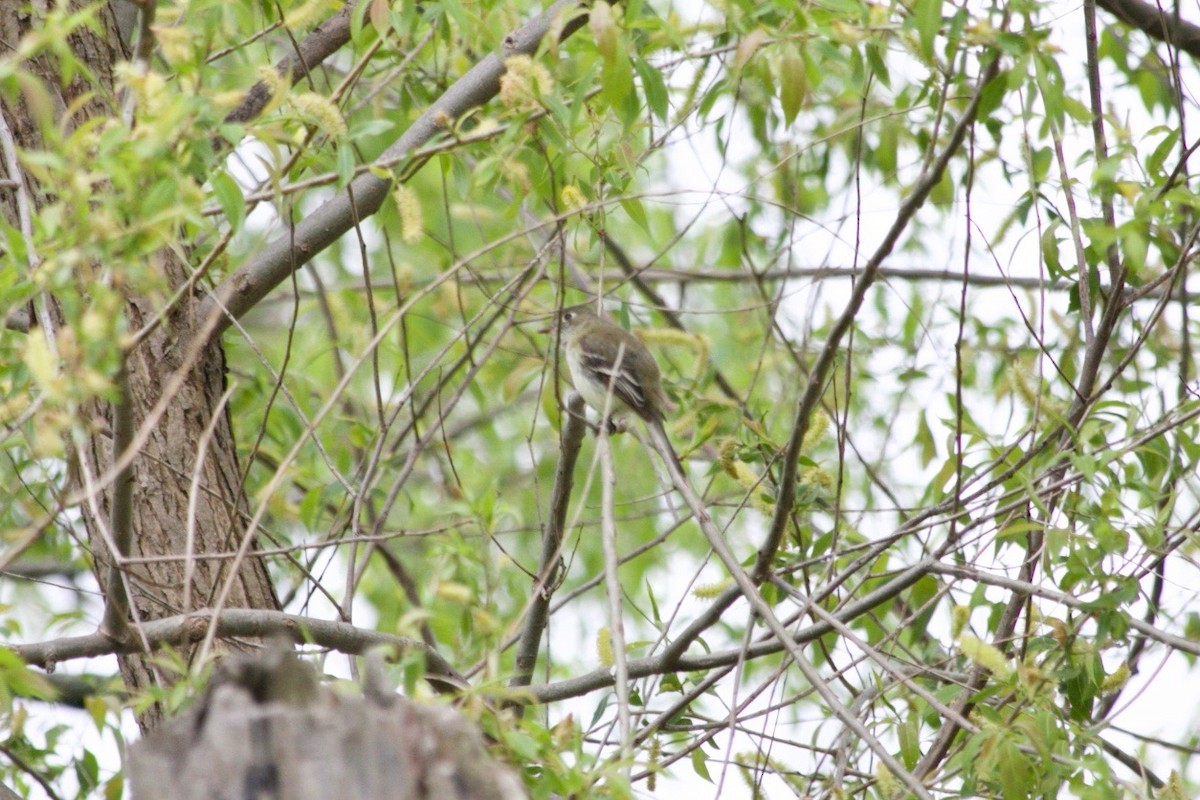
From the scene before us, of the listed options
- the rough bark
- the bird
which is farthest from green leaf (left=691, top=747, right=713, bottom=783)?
the bird

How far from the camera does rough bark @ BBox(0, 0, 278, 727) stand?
13.8 feet

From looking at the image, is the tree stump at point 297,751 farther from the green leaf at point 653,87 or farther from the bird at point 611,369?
the bird at point 611,369

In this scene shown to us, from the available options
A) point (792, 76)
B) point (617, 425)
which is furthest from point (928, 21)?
point (617, 425)

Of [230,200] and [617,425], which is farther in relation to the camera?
[617,425]

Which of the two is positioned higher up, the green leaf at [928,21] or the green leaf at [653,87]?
the green leaf at [653,87]

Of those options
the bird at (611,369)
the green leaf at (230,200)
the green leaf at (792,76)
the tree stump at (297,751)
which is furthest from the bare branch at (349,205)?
the tree stump at (297,751)

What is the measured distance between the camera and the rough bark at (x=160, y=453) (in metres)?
4.21

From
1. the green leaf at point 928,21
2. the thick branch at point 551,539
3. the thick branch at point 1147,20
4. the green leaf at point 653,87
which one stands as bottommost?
the thick branch at point 551,539

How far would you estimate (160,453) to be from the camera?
4.35 metres

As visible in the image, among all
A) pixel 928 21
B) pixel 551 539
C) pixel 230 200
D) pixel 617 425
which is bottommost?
pixel 551 539

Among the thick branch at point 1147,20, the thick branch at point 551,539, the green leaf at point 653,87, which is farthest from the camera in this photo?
the thick branch at point 1147,20

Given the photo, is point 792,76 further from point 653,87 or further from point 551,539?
point 551,539

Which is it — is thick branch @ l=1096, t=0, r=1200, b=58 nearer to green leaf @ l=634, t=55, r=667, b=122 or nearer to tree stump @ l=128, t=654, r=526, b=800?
green leaf @ l=634, t=55, r=667, b=122

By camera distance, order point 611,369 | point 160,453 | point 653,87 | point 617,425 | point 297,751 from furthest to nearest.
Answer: point 611,369 → point 617,425 → point 160,453 → point 653,87 → point 297,751
